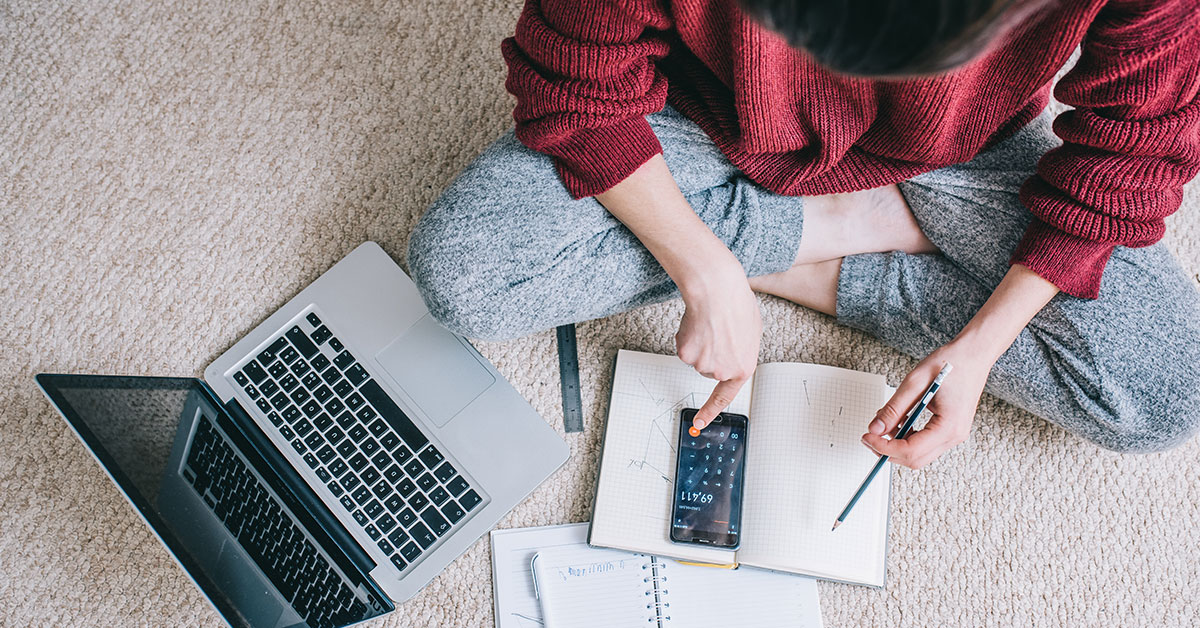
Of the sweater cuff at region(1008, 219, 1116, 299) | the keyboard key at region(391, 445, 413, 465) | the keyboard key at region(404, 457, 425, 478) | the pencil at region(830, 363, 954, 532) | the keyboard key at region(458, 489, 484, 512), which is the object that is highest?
the keyboard key at region(391, 445, 413, 465)

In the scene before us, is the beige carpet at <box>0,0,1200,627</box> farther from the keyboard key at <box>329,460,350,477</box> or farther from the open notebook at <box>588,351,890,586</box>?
the keyboard key at <box>329,460,350,477</box>

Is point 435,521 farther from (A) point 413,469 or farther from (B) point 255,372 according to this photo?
(B) point 255,372

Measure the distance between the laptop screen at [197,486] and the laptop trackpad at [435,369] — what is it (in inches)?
6.7

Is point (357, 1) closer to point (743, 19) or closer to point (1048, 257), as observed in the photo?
point (743, 19)

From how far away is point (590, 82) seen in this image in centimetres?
64

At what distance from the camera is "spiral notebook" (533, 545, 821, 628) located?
843 millimetres

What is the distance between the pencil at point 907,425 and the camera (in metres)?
0.72

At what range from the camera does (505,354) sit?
36.8 inches

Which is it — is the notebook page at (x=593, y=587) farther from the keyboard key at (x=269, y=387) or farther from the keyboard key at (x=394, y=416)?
the keyboard key at (x=269, y=387)

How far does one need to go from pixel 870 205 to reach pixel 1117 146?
0.87 feet

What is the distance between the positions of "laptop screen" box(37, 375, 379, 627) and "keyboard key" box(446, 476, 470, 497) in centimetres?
13

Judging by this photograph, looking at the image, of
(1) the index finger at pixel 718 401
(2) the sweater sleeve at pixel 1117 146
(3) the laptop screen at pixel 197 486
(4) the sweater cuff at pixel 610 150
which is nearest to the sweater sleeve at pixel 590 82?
(4) the sweater cuff at pixel 610 150

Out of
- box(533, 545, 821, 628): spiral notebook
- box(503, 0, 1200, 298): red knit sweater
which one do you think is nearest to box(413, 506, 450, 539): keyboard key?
box(533, 545, 821, 628): spiral notebook

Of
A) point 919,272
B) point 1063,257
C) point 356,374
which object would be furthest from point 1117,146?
point 356,374
